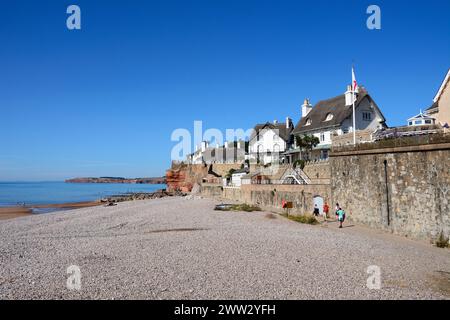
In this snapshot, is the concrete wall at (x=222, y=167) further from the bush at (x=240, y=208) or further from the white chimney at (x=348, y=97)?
the bush at (x=240, y=208)

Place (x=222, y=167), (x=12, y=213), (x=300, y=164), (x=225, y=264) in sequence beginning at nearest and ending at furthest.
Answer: (x=225, y=264)
(x=300, y=164)
(x=12, y=213)
(x=222, y=167)

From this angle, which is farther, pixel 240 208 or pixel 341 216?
pixel 240 208

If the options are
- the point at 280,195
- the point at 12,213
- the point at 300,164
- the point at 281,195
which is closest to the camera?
the point at 281,195

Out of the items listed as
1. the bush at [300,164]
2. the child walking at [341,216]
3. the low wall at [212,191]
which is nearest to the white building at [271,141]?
the low wall at [212,191]

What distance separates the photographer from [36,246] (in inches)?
728

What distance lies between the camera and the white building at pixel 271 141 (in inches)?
2240

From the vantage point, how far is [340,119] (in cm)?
3950

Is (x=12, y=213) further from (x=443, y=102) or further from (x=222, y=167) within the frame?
(x=443, y=102)

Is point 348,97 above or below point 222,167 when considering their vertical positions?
above

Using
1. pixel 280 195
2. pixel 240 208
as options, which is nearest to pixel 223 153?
pixel 240 208

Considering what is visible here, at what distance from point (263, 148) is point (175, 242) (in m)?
43.8

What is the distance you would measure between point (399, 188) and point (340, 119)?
2234 cm

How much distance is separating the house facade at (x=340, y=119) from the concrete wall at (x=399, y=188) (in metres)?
16.9

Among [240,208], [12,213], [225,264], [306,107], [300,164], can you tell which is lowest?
[12,213]
